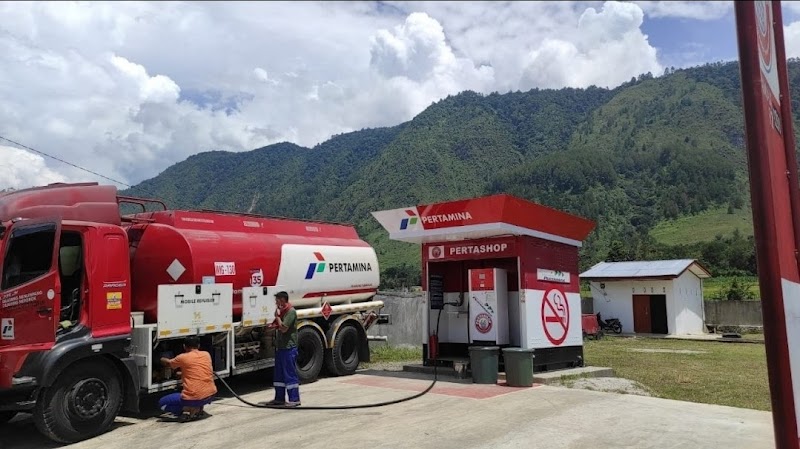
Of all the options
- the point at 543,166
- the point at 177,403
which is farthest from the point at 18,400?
the point at 543,166

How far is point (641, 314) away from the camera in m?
32.3

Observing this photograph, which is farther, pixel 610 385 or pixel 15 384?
pixel 610 385

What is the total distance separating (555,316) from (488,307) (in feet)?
5.19

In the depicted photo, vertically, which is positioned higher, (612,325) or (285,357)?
(285,357)

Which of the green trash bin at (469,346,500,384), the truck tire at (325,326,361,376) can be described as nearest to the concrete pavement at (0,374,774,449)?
the green trash bin at (469,346,500,384)

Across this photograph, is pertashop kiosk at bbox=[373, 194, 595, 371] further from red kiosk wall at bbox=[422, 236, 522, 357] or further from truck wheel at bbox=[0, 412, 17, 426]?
truck wheel at bbox=[0, 412, 17, 426]

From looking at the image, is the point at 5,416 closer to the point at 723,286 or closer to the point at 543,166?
the point at 723,286

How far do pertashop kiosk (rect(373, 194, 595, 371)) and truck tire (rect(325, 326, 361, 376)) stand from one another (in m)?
1.65

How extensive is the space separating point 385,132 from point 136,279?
579 feet

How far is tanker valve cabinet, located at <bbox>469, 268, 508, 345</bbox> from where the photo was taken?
503 inches

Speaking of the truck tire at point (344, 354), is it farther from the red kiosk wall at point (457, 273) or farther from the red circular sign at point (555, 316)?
the red circular sign at point (555, 316)

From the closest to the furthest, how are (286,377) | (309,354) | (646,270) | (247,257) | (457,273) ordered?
(286,377) < (247,257) < (309,354) < (457,273) < (646,270)

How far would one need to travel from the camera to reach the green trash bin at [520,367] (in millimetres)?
11250

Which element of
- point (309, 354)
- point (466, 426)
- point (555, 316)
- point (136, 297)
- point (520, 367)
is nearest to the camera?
point (466, 426)
